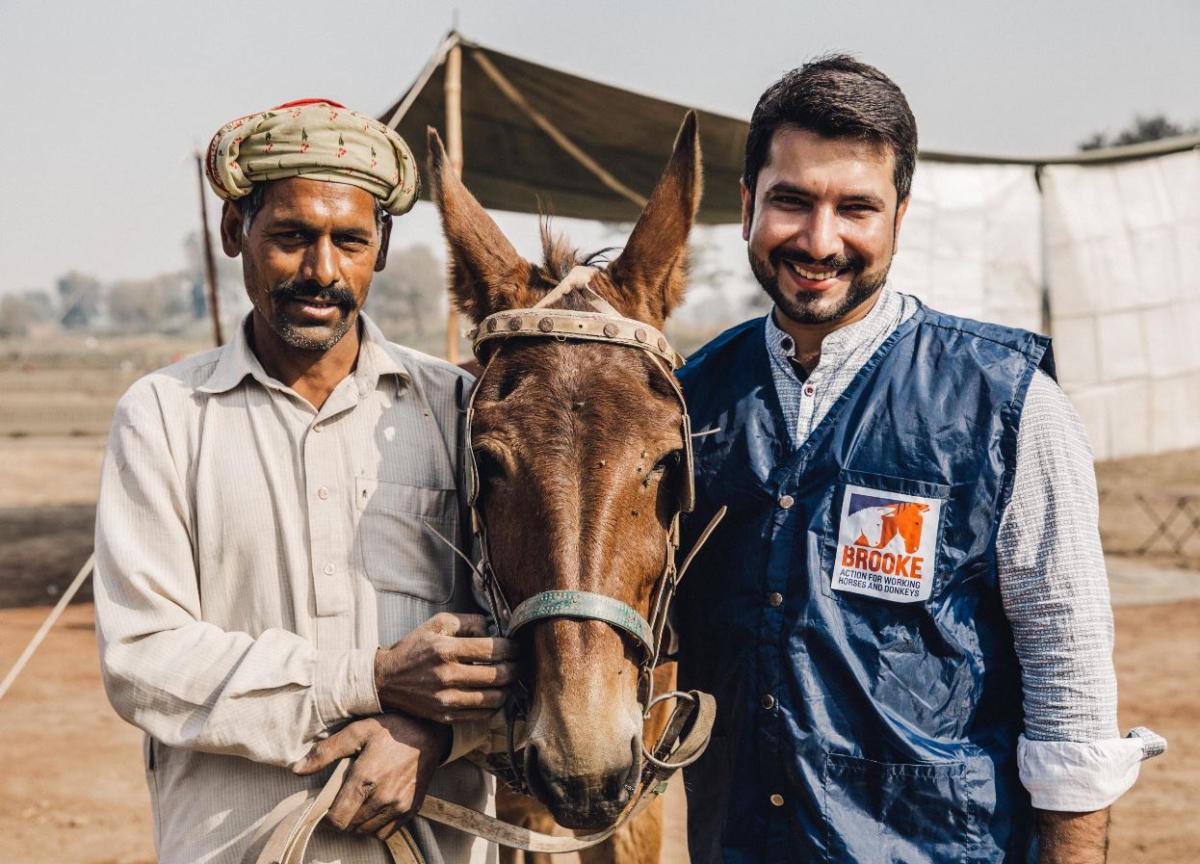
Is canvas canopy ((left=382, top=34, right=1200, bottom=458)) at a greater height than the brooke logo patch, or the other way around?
canvas canopy ((left=382, top=34, right=1200, bottom=458))

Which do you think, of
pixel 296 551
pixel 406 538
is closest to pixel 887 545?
pixel 406 538

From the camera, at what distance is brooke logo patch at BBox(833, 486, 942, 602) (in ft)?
6.32

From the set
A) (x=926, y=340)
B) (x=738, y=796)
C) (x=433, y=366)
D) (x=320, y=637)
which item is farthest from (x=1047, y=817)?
(x=433, y=366)

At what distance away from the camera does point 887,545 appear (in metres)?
1.95

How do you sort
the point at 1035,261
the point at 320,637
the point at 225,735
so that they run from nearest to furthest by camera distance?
the point at 225,735 → the point at 320,637 → the point at 1035,261

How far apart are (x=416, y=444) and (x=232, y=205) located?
68 cm

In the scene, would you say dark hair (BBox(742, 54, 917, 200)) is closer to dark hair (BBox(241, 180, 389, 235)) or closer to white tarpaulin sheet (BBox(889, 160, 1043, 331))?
dark hair (BBox(241, 180, 389, 235))

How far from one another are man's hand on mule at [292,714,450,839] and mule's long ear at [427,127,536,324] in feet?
3.36

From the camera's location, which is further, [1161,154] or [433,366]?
[1161,154]

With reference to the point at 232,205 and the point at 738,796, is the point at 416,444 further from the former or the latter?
the point at 738,796

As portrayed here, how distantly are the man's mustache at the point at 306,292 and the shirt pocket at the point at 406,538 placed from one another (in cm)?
40

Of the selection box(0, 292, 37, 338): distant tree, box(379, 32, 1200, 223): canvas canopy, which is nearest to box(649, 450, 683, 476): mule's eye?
box(379, 32, 1200, 223): canvas canopy

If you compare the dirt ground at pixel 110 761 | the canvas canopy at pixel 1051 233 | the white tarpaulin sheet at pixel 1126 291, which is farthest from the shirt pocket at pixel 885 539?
the white tarpaulin sheet at pixel 1126 291

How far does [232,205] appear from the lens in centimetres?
222
